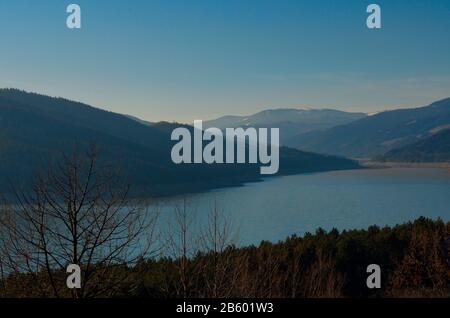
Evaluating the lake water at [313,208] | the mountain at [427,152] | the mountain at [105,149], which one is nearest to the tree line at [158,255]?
the lake water at [313,208]

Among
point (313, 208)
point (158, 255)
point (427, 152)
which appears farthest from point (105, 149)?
point (427, 152)

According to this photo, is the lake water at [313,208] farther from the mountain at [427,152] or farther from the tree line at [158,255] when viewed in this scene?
the mountain at [427,152]

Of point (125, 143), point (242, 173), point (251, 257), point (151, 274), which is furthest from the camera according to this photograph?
point (125, 143)

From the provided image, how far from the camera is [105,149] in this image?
8769 centimetres

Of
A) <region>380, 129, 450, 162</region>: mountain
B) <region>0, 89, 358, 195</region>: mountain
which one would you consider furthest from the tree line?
<region>380, 129, 450, 162</region>: mountain

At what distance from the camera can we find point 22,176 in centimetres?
6306

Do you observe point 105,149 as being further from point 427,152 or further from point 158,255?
point 427,152

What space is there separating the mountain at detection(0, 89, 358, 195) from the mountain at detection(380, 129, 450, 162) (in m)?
35.4

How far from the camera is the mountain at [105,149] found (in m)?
70.6

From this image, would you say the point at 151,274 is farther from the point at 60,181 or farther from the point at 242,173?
→ the point at 242,173

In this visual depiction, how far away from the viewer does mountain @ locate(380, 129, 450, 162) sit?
15938 cm

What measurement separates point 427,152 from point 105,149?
115 metres
